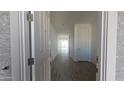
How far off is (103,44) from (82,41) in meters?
6.65

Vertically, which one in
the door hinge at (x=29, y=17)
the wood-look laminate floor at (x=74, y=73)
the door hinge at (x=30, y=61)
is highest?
the door hinge at (x=29, y=17)

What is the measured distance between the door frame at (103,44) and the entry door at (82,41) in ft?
21.4

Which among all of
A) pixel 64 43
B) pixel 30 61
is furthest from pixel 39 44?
pixel 64 43

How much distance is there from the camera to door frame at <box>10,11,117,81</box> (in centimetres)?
156

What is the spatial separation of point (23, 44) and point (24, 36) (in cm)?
10

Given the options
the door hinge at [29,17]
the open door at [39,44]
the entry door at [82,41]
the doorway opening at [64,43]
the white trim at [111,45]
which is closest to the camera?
the white trim at [111,45]

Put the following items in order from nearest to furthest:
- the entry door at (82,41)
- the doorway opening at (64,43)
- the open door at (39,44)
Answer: the open door at (39,44)
the entry door at (82,41)
the doorway opening at (64,43)

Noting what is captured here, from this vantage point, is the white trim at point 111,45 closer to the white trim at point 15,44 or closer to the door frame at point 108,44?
the door frame at point 108,44

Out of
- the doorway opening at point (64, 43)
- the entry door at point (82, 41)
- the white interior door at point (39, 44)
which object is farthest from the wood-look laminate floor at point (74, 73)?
the doorway opening at point (64, 43)

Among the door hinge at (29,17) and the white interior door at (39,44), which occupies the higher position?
the door hinge at (29,17)

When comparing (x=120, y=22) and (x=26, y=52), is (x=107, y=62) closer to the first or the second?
(x=120, y=22)

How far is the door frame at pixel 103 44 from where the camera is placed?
1562mm

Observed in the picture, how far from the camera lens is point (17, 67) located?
1605 millimetres
